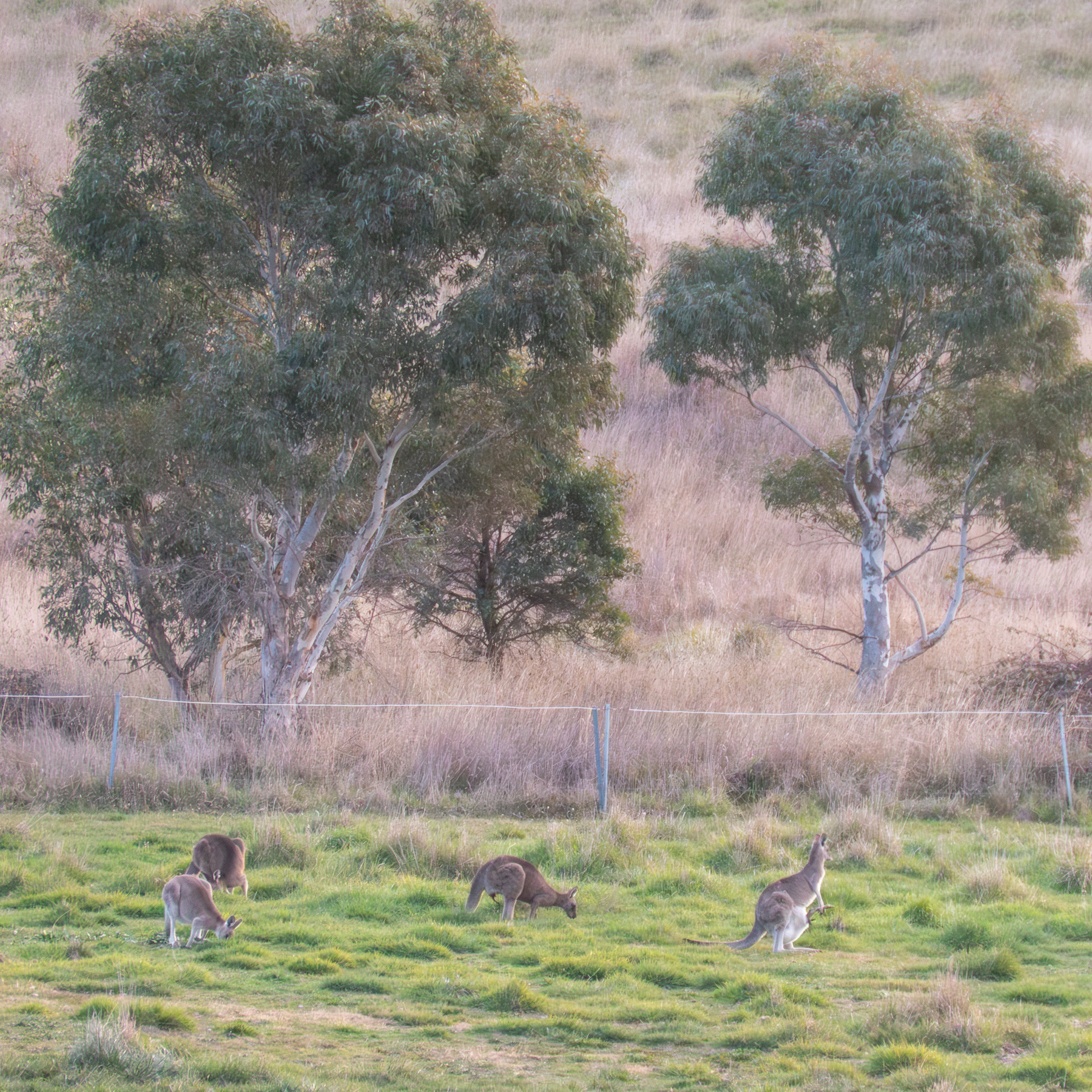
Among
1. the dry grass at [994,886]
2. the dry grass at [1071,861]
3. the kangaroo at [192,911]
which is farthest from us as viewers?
the dry grass at [1071,861]

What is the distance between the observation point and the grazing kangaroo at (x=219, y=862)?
920 cm

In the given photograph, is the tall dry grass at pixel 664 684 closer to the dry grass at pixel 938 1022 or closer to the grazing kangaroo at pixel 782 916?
the grazing kangaroo at pixel 782 916

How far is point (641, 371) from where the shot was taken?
3700cm

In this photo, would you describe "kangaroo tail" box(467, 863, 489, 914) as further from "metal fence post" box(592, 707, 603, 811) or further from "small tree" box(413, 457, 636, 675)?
"small tree" box(413, 457, 636, 675)

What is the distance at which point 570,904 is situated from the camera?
30.0ft

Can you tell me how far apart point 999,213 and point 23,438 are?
12.6 metres

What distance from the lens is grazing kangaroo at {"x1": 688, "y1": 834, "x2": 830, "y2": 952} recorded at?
8359 millimetres

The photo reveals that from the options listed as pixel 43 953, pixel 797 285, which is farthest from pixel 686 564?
pixel 43 953

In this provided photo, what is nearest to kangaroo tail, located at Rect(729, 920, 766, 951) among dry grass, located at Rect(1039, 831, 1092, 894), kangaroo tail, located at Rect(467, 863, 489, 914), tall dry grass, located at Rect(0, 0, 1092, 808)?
kangaroo tail, located at Rect(467, 863, 489, 914)

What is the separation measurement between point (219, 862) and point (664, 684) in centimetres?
914

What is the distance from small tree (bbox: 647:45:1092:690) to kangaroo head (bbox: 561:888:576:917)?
8859mm

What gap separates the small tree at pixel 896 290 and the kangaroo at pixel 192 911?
10.2 m

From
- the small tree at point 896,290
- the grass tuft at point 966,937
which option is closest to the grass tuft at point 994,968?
the grass tuft at point 966,937

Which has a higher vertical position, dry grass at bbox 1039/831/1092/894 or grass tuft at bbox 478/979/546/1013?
dry grass at bbox 1039/831/1092/894
